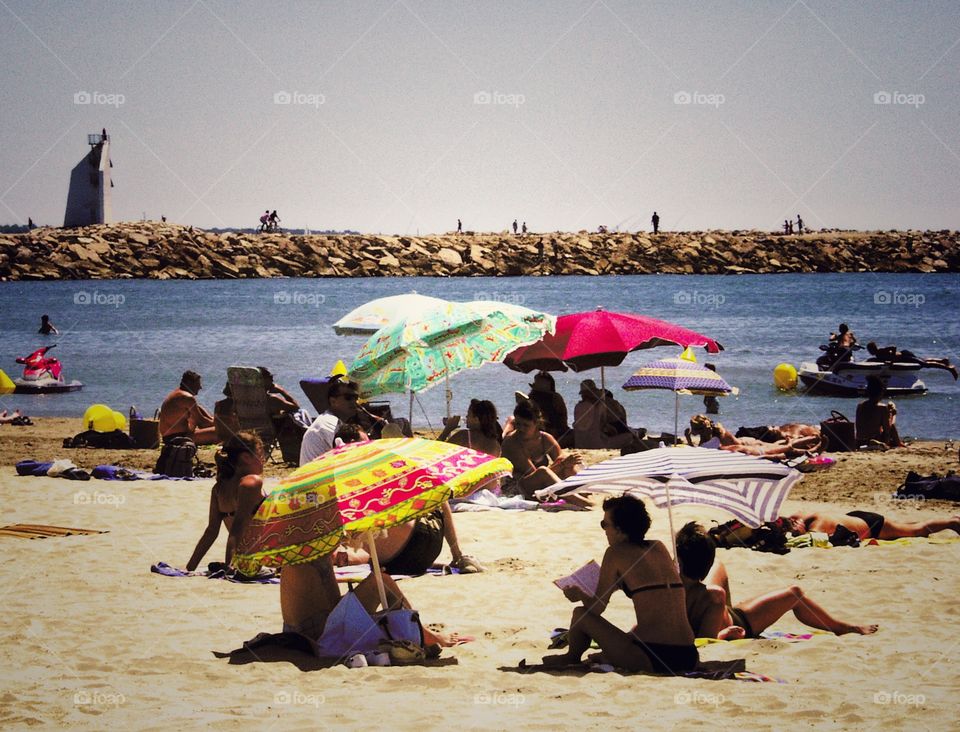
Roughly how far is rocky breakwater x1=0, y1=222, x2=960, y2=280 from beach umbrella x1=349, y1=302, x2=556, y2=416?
69155 millimetres

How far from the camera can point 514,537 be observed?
8.35 meters

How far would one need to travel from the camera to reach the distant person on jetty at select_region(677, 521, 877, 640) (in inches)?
216

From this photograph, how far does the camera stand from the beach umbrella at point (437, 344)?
9.09 meters

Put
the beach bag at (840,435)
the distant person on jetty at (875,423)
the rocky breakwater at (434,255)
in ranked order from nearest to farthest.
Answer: the beach bag at (840,435), the distant person on jetty at (875,423), the rocky breakwater at (434,255)

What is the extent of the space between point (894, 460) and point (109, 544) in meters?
7.81

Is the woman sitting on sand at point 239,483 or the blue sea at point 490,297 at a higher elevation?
the blue sea at point 490,297

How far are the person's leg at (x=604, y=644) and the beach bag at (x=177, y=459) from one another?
259 inches

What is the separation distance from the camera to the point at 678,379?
12.0 m

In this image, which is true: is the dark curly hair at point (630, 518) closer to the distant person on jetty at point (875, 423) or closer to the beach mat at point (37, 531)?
the beach mat at point (37, 531)

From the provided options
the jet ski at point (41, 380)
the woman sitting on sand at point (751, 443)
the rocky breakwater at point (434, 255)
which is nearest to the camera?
the woman sitting on sand at point (751, 443)

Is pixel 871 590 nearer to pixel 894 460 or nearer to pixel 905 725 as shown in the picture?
pixel 905 725
